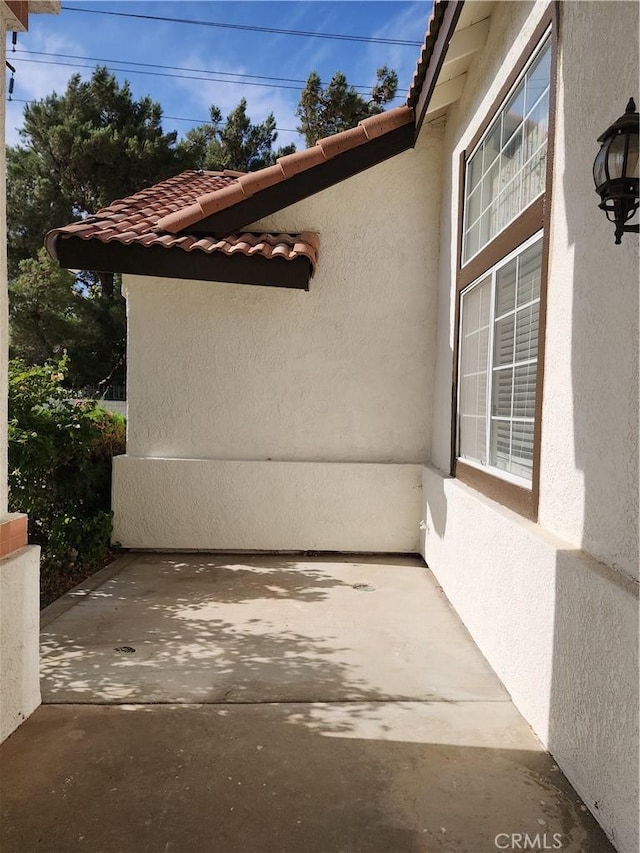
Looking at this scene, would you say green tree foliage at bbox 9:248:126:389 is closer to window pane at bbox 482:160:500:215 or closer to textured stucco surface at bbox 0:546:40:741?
window pane at bbox 482:160:500:215

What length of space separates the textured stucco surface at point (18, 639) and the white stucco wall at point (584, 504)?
9.82 ft

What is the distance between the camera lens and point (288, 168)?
6.87 m

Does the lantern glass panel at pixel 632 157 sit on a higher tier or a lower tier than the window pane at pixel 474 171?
lower

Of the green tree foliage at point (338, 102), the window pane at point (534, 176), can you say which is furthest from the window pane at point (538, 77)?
the green tree foliage at point (338, 102)

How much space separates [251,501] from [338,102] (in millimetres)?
19980

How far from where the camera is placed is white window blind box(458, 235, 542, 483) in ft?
13.2

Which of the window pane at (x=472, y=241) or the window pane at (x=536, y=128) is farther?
the window pane at (x=472, y=241)

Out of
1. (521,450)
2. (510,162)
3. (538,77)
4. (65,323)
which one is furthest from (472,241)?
(65,323)

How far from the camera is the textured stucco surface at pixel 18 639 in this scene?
3.18m

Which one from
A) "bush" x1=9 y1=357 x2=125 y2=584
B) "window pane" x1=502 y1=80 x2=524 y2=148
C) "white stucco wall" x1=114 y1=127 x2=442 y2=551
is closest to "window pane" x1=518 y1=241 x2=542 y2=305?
"window pane" x1=502 y1=80 x2=524 y2=148

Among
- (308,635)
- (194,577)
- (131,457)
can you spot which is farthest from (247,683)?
(131,457)

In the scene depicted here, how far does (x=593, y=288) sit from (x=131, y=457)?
5880 millimetres

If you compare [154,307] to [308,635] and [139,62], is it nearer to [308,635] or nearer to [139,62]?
[308,635]

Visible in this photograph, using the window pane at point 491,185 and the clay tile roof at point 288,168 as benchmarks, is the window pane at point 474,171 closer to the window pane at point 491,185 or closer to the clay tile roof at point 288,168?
the window pane at point 491,185
